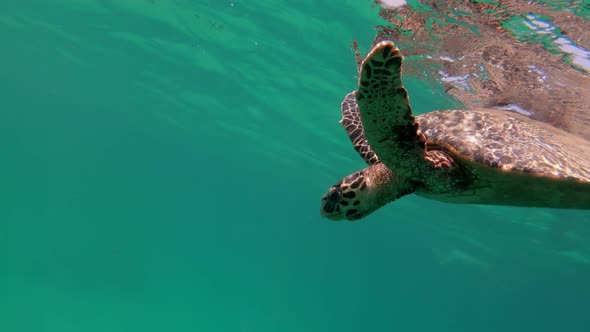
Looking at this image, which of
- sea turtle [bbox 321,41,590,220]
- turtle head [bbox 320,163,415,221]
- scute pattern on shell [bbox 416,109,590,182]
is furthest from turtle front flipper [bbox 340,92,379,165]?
scute pattern on shell [bbox 416,109,590,182]

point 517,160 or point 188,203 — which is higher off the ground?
point 517,160

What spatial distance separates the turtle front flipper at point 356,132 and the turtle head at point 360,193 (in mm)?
467

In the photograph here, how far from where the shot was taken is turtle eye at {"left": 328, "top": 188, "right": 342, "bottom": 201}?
3693mm

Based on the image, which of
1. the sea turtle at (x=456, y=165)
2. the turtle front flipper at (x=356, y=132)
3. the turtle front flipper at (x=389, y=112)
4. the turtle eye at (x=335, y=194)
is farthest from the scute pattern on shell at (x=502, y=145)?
the turtle eye at (x=335, y=194)

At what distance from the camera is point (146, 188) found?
106 m

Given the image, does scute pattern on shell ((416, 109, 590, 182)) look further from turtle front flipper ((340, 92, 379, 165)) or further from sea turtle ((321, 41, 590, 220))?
turtle front flipper ((340, 92, 379, 165))

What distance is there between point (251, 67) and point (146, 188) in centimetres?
9755

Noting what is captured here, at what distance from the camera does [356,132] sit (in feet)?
14.7

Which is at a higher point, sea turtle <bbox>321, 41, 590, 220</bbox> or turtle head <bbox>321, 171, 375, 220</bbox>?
sea turtle <bbox>321, 41, 590, 220</bbox>

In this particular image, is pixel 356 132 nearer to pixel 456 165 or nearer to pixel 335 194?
pixel 335 194

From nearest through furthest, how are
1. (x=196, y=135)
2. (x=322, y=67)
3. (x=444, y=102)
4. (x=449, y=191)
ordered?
(x=449, y=191)
(x=444, y=102)
(x=322, y=67)
(x=196, y=135)

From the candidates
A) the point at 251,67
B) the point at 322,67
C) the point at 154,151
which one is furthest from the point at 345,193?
the point at 154,151

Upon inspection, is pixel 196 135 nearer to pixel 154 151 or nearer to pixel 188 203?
pixel 154 151

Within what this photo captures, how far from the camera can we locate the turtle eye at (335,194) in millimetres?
3693
